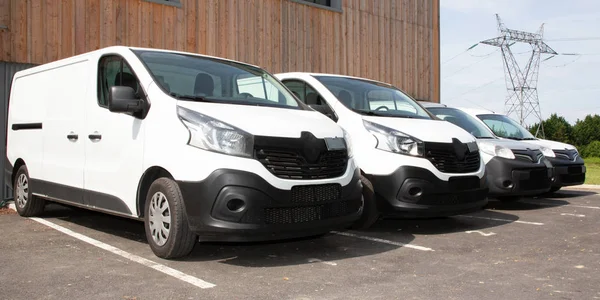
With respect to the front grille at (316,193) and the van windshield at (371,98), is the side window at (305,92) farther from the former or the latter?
the front grille at (316,193)

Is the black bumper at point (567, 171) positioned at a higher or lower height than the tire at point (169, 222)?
higher

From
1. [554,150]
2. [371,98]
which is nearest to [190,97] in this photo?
[371,98]

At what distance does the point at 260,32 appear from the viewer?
12906 millimetres

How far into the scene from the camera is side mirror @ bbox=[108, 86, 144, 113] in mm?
5188

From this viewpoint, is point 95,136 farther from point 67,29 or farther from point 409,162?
point 67,29

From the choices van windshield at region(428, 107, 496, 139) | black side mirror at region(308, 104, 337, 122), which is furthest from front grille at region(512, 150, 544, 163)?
black side mirror at region(308, 104, 337, 122)

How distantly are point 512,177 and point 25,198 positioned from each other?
22.4 ft

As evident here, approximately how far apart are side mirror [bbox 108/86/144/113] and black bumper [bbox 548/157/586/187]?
Result: 301 inches

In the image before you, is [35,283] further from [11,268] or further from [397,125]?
[397,125]

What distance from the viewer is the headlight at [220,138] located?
4.80 meters

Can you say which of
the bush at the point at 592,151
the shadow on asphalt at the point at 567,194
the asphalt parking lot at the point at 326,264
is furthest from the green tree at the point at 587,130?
the asphalt parking lot at the point at 326,264

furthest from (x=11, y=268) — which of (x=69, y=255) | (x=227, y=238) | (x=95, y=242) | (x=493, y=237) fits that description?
(x=493, y=237)

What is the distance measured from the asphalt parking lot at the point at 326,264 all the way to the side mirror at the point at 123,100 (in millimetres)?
1356

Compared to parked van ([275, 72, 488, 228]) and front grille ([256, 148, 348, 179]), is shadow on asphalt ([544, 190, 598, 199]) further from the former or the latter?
front grille ([256, 148, 348, 179])
